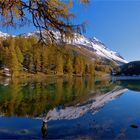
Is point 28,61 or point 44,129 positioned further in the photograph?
point 28,61

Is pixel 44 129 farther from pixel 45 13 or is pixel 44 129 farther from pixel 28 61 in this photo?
pixel 28 61

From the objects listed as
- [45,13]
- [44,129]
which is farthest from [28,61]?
[45,13]

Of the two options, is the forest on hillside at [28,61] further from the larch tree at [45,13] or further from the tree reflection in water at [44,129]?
the larch tree at [45,13]

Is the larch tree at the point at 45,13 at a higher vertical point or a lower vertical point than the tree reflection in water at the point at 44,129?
higher

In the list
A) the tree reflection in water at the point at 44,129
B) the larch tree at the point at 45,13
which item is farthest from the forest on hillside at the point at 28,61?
the larch tree at the point at 45,13

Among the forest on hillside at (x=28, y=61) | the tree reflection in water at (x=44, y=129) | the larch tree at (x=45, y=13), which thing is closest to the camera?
the larch tree at (x=45, y=13)

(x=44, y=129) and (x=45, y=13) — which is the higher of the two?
(x=45, y=13)

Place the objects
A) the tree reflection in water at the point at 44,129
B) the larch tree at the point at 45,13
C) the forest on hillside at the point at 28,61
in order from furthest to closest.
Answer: the forest on hillside at the point at 28,61
the tree reflection in water at the point at 44,129
the larch tree at the point at 45,13

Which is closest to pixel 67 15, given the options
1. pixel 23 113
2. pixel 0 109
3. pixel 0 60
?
pixel 23 113

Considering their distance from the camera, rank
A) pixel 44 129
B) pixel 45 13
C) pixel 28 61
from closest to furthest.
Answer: pixel 45 13 < pixel 44 129 < pixel 28 61

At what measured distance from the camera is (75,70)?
13200 centimetres

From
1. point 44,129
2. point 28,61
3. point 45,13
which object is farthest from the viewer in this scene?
point 28,61

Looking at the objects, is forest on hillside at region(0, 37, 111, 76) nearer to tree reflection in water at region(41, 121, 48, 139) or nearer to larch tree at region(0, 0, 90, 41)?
tree reflection in water at region(41, 121, 48, 139)

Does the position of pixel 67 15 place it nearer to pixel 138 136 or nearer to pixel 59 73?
pixel 138 136
